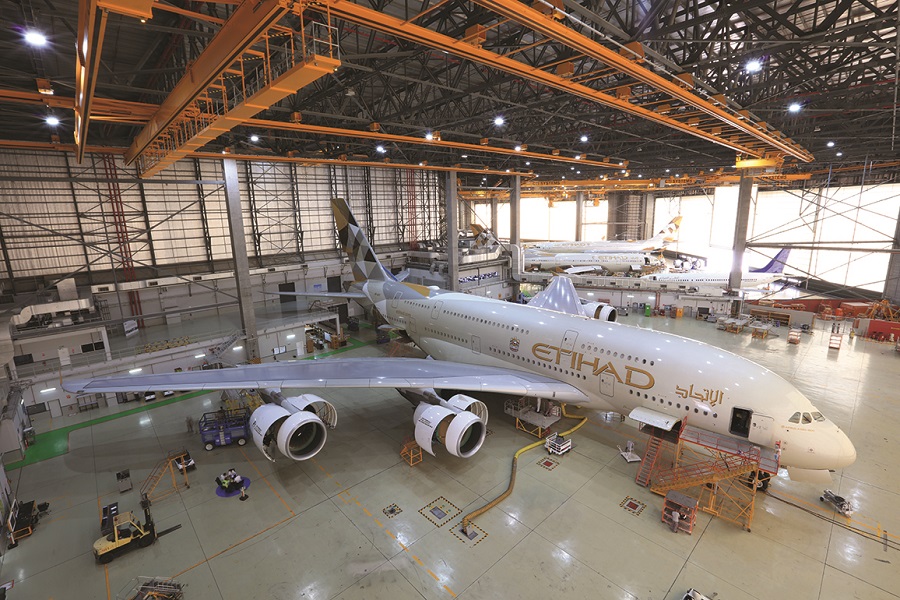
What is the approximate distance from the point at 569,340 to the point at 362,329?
20.9m

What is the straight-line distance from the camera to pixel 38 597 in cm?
988

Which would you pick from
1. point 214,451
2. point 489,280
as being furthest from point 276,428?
point 489,280

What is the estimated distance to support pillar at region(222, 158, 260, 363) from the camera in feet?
75.7

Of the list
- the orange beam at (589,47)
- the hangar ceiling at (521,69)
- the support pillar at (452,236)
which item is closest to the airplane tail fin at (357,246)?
the hangar ceiling at (521,69)

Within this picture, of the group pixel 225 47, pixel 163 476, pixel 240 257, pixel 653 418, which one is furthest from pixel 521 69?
pixel 240 257

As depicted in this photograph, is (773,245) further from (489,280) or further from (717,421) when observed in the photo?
(717,421)

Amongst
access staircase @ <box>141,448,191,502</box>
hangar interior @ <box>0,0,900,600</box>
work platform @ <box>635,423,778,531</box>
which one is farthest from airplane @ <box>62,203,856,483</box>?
access staircase @ <box>141,448,191,502</box>

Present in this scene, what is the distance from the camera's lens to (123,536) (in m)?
11.2

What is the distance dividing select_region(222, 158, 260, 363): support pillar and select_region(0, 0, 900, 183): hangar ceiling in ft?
8.94

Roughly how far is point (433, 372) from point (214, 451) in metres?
9.31

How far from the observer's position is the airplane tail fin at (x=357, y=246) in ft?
87.3

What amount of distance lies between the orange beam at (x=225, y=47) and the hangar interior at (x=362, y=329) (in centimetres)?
9

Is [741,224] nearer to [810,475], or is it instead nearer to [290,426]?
[810,475]

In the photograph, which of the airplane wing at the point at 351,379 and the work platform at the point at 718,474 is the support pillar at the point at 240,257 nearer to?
the airplane wing at the point at 351,379
